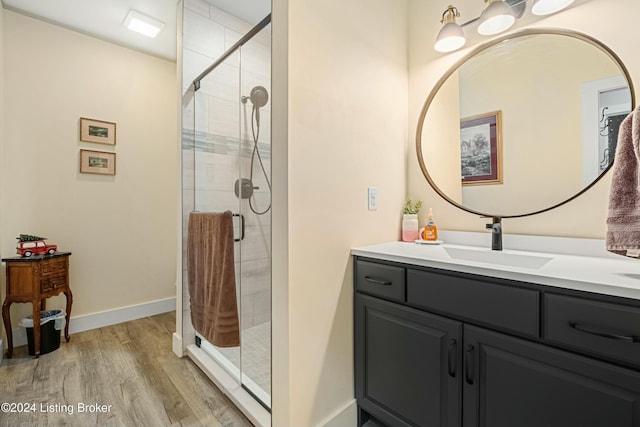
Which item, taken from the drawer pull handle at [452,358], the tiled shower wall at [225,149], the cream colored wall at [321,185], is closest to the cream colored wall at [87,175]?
the tiled shower wall at [225,149]

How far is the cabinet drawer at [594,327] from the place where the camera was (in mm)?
751

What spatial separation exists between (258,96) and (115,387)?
211 cm

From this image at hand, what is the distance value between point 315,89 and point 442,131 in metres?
0.87

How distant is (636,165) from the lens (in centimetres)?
92

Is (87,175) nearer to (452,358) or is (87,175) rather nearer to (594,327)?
(452,358)

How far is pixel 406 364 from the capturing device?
1223mm

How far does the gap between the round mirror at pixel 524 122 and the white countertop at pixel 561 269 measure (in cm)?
32

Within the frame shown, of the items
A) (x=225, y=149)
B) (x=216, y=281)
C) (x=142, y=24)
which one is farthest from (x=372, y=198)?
(x=142, y=24)

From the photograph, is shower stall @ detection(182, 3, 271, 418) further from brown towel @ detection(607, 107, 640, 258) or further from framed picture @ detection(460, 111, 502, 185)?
brown towel @ detection(607, 107, 640, 258)

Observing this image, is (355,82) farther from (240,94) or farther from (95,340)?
(95,340)

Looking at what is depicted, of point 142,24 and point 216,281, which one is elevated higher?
point 142,24

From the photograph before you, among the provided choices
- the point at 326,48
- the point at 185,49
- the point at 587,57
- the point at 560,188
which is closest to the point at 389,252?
the point at 560,188

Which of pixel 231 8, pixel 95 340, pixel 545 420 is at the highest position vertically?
pixel 231 8

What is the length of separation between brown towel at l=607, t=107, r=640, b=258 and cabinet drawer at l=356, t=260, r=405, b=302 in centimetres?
70
